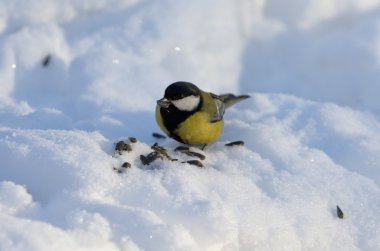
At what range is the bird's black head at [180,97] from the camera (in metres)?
4.01

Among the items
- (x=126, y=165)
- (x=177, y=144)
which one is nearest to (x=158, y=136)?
(x=177, y=144)

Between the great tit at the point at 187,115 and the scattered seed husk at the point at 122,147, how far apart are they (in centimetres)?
46

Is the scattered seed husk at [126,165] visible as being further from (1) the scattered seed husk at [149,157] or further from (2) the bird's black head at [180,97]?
(2) the bird's black head at [180,97]

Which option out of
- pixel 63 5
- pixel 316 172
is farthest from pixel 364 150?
pixel 63 5

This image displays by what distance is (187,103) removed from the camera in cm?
406

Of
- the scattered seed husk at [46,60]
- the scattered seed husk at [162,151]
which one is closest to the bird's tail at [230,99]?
the scattered seed husk at [162,151]

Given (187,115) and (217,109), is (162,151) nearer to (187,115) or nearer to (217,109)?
(187,115)

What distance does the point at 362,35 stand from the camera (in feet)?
17.5

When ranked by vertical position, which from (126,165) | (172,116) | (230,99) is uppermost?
(230,99)

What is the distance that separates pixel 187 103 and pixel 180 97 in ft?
0.21

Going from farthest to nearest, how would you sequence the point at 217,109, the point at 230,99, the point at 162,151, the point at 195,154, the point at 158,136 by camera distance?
the point at 230,99 < the point at 158,136 < the point at 217,109 < the point at 195,154 < the point at 162,151

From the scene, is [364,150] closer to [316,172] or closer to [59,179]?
[316,172]

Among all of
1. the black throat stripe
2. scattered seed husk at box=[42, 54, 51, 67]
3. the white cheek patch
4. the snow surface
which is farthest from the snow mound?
scattered seed husk at box=[42, 54, 51, 67]

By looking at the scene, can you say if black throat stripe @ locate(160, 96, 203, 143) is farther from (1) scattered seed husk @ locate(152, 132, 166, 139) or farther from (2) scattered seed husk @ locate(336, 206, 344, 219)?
(2) scattered seed husk @ locate(336, 206, 344, 219)
